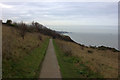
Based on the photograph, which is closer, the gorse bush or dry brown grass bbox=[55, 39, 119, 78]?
dry brown grass bbox=[55, 39, 119, 78]

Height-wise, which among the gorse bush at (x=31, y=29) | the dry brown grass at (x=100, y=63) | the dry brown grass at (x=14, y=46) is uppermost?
the gorse bush at (x=31, y=29)

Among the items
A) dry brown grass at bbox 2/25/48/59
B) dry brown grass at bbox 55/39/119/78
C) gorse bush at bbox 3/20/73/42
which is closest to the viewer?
dry brown grass at bbox 55/39/119/78

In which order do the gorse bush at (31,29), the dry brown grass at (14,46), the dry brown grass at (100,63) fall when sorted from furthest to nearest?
the gorse bush at (31,29), the dry brown grass at (14,46), the dry brown grass at (100,63)

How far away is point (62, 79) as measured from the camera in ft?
29.7

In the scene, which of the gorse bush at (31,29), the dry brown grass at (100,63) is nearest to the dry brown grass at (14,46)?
the dry brown grass at (100,63)

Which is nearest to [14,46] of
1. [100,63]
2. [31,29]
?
[100,63]

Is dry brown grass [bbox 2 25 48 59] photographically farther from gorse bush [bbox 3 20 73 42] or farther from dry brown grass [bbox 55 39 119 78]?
gorse bush [bbox 3 20 73 42]

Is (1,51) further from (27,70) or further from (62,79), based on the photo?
(62,79)

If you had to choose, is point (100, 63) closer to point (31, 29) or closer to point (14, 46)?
point (14, 46)

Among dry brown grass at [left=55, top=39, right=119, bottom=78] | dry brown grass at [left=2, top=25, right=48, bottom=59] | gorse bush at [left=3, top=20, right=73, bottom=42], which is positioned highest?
gorse bush at [left=3, top=20, right=73, bottom=42]

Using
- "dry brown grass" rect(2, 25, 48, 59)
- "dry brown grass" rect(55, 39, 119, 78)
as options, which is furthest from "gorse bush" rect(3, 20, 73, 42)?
"dry brown grass" rect(55, 39, 119, 78)

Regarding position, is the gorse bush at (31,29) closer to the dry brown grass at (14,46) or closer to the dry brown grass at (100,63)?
the dry brown grass at (14,46)

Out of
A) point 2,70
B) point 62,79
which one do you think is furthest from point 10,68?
point 62,79

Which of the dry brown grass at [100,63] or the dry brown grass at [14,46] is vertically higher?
the dry brown grass at [14,46]
